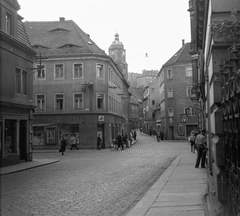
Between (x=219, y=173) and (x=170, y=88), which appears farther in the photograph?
(x=170, y=88)

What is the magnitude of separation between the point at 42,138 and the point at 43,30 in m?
14.7

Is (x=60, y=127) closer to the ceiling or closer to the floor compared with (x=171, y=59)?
closer to the floor

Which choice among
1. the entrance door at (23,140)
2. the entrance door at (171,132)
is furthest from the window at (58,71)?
the entrance door at (171,132)

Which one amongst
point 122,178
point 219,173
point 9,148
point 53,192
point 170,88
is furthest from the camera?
point 170,88

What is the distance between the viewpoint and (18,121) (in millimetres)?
20625

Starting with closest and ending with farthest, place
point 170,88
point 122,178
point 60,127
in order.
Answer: point 122,178 < point 60,127 < point 170,88

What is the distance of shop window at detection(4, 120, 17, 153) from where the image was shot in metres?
19.4

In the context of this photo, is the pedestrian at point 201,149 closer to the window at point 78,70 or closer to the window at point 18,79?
the window at point 18,79

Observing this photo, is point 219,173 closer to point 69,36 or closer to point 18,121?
point 18,121

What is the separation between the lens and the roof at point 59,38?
40.6m

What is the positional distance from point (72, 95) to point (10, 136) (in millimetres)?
19789

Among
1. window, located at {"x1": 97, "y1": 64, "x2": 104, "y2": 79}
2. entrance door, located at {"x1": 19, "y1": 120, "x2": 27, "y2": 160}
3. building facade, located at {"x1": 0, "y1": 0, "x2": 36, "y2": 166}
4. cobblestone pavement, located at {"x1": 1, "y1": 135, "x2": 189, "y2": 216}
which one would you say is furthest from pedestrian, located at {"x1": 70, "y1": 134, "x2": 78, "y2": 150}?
cobblestone pavement, located at {"x1": 1, "y1": 135, "x2": 189, "y2": 216}

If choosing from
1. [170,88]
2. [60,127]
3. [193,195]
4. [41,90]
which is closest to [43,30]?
[41,90]

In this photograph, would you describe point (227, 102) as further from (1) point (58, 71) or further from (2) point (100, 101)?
(1) point (58, 71)
